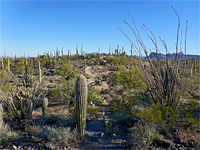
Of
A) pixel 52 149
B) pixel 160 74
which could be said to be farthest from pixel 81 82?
pixel 160 74

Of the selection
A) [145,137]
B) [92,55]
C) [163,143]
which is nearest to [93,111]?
[145,137]

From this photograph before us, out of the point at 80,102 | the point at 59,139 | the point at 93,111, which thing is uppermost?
the point at 80,102

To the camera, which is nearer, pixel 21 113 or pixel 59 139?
pixel 59 139

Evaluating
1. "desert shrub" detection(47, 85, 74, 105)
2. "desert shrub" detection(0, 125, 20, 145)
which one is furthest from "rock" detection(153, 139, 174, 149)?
"desert shrub" detection(47, 85, 74, 105)

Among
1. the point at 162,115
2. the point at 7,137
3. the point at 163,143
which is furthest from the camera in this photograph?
the point at 7,137

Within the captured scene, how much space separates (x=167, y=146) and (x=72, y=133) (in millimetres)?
2602

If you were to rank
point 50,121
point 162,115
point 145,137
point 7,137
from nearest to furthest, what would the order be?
point 145,137
point 162,115
point 7,137
point 50,121

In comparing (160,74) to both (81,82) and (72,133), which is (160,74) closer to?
(81,82)

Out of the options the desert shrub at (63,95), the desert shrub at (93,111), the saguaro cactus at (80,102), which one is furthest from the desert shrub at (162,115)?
the desert shrub at (63,95)

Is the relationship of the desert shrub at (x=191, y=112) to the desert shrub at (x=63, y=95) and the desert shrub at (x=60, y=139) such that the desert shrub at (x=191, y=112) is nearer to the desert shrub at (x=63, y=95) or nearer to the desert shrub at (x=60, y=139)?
the desert shrub at (x=60, y=139)

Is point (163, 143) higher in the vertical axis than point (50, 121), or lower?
higher

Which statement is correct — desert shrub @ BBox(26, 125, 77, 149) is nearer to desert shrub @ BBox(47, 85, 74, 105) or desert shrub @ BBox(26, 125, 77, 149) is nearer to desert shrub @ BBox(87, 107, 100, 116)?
desert shrub @ BBox(87, 107, 100, 116)

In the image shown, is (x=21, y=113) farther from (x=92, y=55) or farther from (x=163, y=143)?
(x=92, y=55)

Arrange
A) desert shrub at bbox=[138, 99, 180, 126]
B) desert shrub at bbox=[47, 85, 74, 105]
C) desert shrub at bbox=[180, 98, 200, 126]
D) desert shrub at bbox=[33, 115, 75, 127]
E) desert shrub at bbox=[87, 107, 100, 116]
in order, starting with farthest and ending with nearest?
1. desert shrub at bbox=[47, 85, 74, 105]
2. desert shrub at bbox=[87, 107, 100, 116]
3. desert shrub at bbox=[33, 115, 75, 127]
4. desert shrub at bbox=[138, 99, 180, 126]
5. desert shrub at bbox=[180, 98, 200, 126]
